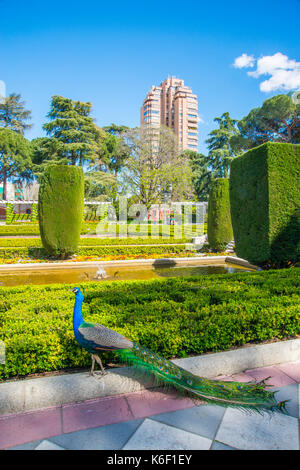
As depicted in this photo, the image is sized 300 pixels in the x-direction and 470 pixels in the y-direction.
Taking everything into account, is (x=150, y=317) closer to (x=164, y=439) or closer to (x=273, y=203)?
(x=164, y=439)

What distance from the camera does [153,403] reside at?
216cm

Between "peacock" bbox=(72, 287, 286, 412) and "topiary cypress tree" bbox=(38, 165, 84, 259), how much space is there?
310 inches

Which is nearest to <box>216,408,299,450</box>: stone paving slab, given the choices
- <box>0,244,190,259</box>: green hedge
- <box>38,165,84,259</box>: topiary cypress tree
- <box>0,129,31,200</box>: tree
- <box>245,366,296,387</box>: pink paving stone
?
<box>245,366,296,387</box>: pink paving stone

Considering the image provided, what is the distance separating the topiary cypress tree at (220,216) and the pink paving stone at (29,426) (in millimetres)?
10436

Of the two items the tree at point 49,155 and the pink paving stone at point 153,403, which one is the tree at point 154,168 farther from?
the pink paving stone at point 153,403

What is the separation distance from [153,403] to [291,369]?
156 centimetres

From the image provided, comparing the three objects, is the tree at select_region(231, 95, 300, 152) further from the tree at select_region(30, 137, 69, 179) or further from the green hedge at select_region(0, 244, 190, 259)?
the green hedge at select_region(0, 244, 190, 259)

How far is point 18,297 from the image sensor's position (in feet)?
12.2

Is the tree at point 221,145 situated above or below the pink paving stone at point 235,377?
above

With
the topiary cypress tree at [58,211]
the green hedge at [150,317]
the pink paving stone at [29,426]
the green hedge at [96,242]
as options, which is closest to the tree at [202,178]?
the green hedge at [96,242]

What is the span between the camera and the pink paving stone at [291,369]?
262cm

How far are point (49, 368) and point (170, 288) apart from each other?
2314mm

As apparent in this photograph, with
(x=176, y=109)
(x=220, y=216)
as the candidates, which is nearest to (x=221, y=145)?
(x=220, y=216)

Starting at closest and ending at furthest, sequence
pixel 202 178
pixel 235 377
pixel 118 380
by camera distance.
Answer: pixel 118 380 → pixel 235 377 → pixel 202 178
